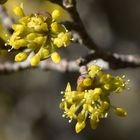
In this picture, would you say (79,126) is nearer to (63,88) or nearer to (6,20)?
(6,20)

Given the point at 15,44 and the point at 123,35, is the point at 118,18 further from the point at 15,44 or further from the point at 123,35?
the point at 15,44

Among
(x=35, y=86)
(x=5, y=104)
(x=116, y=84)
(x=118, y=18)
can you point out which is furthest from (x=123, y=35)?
(x=116, y=84)

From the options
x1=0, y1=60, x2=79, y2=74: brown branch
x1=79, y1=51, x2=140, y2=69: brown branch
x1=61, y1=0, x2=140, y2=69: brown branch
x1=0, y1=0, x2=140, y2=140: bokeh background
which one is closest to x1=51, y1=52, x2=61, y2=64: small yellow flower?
x1=61, y1=0, x2=140, y2=69: brown branch

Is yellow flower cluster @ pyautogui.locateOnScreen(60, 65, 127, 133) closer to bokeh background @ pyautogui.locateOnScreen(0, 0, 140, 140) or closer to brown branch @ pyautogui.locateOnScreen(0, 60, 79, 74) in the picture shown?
brown branch @ pyautogui.locateOnScreen(0, 60, 79, 74)

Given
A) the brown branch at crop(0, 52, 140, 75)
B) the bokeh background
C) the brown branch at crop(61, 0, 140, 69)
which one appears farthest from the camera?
the bokeh background

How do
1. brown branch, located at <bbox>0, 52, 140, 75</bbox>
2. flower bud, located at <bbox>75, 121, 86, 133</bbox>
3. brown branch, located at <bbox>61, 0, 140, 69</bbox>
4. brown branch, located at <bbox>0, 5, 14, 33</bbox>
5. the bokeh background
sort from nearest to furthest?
flower bud, located at <bbox>75, 121, 86, 133</bbox> → brown branch, located at <bbox>61, 0, 140, 69</bbox> → brown branch, located at <bbox>0, 52, 140, 75</bbox> → brown branch, located at <bbox>0, 5, 14, 33</bbox> → the bokeh background

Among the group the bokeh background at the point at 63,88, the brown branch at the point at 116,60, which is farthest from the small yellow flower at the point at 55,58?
the bokeh background at the point at 63,88

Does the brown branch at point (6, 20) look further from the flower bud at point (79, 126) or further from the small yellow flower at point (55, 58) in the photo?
the flower bud at point (79, 126)
